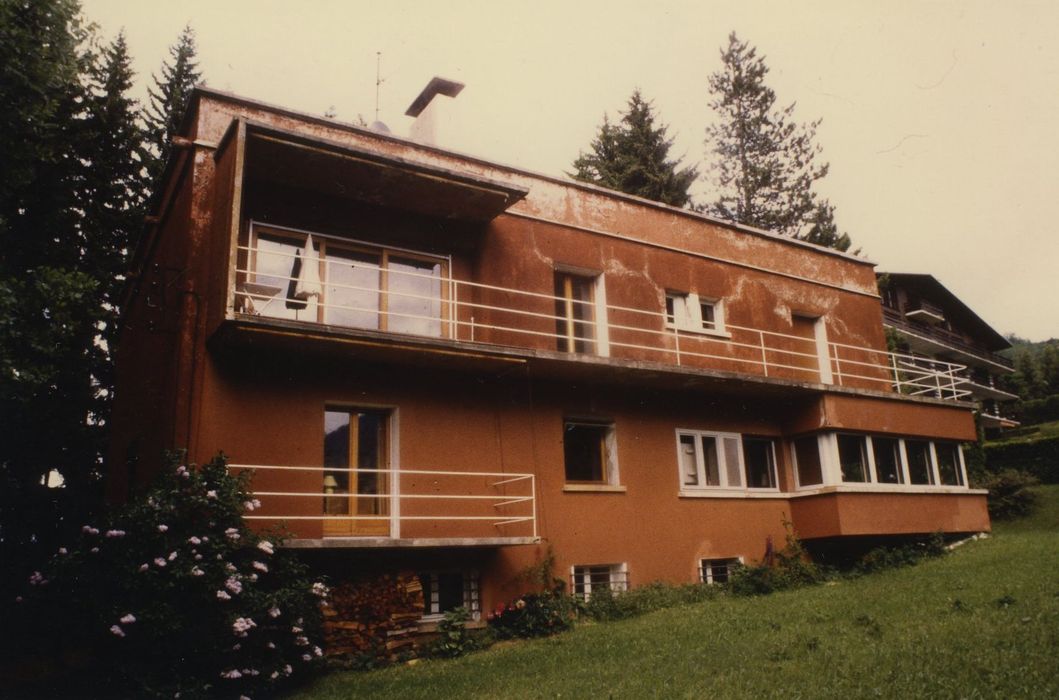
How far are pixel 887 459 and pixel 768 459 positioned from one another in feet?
9.44

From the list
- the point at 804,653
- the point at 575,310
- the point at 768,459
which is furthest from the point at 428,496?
the point at 768,459

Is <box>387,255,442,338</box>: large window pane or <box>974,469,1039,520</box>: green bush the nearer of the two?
<box>387,255,442,338</box>: large window pane

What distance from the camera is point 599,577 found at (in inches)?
650

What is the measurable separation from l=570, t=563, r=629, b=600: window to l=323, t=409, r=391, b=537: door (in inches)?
158

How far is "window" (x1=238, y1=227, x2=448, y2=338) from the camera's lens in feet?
47.4

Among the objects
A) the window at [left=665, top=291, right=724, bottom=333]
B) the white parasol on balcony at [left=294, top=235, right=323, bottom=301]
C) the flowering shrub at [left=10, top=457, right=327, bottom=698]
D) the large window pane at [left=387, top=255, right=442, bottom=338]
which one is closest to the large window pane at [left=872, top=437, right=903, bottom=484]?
the window at [left=665, top=291, right=724, bottom=333]

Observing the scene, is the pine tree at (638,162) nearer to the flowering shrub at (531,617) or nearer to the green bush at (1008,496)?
the green bush at (1008,496)

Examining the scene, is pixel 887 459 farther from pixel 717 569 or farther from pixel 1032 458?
pixel 1032 458

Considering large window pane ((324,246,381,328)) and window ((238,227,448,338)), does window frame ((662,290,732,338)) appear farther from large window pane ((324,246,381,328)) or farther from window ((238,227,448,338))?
large window pane ((324,246,381,328))

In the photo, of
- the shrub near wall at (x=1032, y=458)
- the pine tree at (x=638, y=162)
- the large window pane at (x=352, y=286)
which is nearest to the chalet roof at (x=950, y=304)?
the shrub near wall at (x=1032, y=458)

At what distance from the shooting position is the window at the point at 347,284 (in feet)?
47.4

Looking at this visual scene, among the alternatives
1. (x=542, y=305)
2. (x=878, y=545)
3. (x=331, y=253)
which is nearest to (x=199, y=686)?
(x=331, y=253)

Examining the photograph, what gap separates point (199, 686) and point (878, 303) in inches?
795

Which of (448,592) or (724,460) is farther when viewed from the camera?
(724,460)
